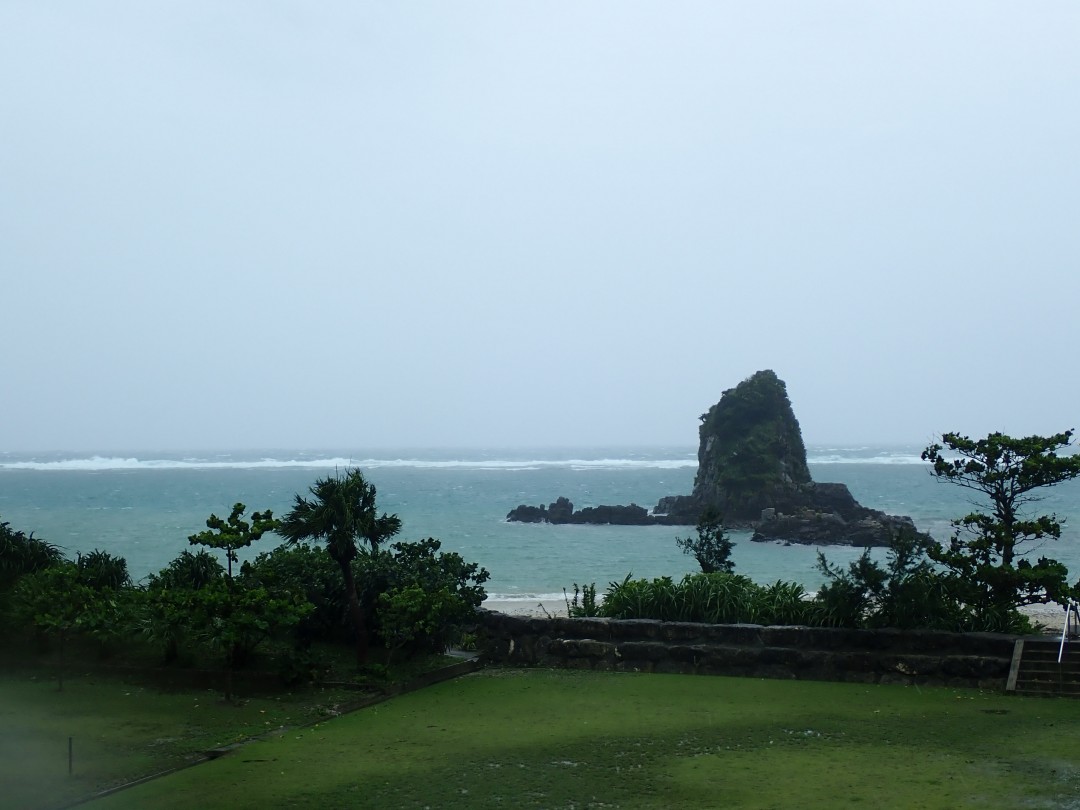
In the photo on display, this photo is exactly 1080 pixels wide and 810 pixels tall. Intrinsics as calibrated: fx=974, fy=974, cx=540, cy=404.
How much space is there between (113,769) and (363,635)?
465 cm

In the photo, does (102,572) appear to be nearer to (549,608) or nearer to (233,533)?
(233,533)

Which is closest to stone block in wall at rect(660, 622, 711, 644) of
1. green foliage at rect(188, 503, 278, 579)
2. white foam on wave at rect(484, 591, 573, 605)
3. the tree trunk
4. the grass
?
the grass

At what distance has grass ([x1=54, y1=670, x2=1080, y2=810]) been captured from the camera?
8.13 metres

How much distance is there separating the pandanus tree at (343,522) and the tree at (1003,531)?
319 inches

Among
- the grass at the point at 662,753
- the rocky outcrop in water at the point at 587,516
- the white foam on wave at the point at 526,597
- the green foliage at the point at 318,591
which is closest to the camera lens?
the grass at the point at 662,753

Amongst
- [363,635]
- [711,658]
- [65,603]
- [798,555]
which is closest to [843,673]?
[711,658]

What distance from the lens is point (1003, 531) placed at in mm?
14305

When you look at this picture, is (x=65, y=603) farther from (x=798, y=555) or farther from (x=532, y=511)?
(x=532, y=511)

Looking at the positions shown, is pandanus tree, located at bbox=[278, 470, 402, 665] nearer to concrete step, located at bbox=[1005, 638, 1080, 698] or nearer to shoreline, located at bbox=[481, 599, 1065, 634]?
concrete step, located at bbox=[1005, 638, 1080, 698]

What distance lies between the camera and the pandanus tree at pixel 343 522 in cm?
1296

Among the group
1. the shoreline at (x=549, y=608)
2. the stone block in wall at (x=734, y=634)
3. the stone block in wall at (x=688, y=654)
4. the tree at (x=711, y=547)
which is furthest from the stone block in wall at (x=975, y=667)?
the shoreline at (x=549, y=608)

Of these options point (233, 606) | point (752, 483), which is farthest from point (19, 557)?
point (752, 483)

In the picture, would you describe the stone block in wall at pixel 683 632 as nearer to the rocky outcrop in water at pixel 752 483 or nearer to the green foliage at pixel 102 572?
the green foliage at pixel 102 572

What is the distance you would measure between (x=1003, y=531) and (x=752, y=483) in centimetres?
5166
